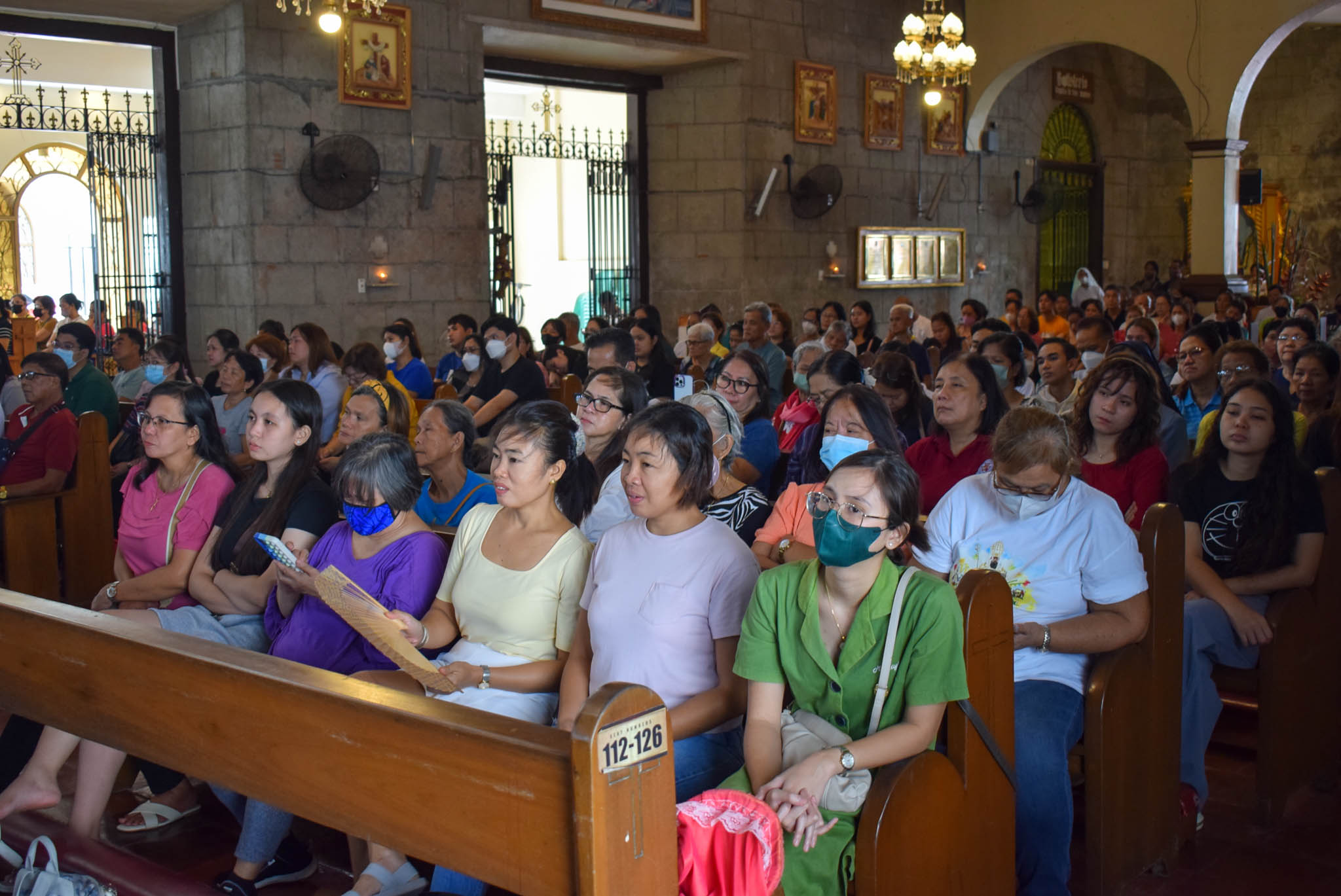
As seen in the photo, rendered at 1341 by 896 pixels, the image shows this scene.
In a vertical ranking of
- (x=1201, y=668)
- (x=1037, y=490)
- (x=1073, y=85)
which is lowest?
(x=1201, y=668)

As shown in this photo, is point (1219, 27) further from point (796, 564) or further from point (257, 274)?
point (796, 564)

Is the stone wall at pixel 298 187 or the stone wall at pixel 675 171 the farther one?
the stone wall at pixel 675 171

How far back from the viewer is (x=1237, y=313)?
1047 centimetres

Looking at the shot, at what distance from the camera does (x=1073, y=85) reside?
54.7 feet

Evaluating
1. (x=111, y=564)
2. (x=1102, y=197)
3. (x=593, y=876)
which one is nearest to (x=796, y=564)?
(x=593, y=876)

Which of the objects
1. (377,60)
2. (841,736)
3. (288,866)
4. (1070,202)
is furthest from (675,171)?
(841,736)

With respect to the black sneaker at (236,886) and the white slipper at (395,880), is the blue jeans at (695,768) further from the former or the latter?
the black sneaker at (236,886)

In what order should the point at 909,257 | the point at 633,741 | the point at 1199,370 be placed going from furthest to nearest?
the point at 909,257
the point at 1199,370
the point at 633,741

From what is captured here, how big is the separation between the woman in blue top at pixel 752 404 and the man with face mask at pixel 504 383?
7.84ft

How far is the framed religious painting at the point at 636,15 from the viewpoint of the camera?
10.7 metres

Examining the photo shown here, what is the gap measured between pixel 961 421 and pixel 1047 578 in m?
1.19

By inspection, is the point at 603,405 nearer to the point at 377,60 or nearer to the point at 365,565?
the point at 365,565

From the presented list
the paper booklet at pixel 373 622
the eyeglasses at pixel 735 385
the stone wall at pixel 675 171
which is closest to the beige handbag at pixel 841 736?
the paper booklet at pixel 373 622

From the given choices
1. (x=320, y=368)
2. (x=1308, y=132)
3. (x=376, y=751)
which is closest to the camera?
(x=376, y=751)
